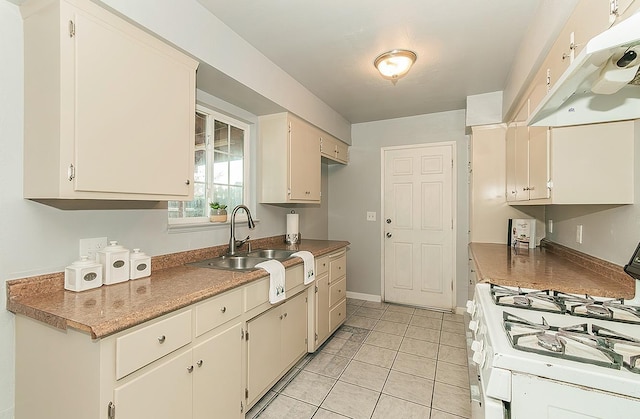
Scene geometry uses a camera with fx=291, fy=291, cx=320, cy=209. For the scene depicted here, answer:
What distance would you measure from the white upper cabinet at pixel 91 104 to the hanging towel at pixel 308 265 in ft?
3.77

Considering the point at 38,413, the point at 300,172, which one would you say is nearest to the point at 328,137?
the point at 300,172

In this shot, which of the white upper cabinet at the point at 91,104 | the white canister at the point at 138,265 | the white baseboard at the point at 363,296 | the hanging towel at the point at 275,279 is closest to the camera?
the white upper cabinet at the point at 91,104

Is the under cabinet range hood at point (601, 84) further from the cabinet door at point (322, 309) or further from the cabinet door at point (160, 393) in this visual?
the cabinet door at point (322, 309)

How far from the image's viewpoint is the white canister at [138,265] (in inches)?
61.0

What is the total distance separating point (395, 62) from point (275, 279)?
6.10ft

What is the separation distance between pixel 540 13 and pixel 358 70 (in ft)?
4.15

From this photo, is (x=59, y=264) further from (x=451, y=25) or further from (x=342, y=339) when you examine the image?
(x=451, y=25)

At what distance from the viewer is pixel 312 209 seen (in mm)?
3900

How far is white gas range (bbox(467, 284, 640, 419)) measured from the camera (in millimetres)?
777

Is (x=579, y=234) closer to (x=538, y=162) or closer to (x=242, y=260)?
(x=538, y=162)

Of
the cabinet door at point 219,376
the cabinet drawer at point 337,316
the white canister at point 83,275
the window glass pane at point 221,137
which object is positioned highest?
the window glass pane at point 221,137

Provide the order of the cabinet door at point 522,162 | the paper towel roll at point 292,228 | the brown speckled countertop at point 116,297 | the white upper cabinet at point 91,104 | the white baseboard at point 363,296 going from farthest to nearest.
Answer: the white baseboard at point 363,296
the paper towel roll at point 292,228
the cabinet door at point 522,162
the white upper cabinet at point 91,104
the brown speckled countertop at point 116,297

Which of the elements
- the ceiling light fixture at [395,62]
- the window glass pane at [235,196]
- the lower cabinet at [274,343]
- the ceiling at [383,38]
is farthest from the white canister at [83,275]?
the ceiling light fixture at [395,62]

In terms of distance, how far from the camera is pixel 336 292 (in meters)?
2.98
